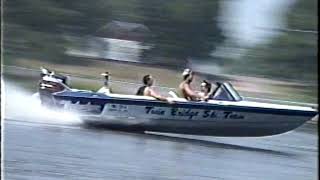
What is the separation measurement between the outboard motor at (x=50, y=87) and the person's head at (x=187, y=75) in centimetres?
43

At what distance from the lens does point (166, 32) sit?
13.1 feet

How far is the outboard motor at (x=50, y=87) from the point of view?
3.20 metres

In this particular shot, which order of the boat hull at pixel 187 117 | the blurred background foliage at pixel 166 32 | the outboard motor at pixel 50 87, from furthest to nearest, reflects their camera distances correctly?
the blurred background foliage at pixel 166 32, the boat hull at pixel 187 117, the outboard motor at pixel 50 87

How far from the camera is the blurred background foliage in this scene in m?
3.60

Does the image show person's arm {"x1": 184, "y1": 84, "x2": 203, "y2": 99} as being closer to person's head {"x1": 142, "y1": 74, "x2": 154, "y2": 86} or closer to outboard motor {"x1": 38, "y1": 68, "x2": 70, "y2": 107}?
person's head {"x1": 142, "y1": 74, "x2": 154, "y2": 86}

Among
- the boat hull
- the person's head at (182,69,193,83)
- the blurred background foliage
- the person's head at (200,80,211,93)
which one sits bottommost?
the boat hull

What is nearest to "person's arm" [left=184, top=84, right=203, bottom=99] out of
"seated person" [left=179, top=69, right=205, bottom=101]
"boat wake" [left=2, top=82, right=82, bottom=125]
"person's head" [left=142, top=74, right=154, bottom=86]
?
"seated person" [left=179, top=69, right=205, bottom=101]

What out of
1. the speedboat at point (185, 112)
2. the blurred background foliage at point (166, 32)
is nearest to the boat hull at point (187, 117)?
the speedboat at point (185, 112)

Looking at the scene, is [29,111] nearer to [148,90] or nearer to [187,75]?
[148,90]

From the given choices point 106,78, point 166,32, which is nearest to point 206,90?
point 106,78

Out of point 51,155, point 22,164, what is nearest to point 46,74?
point 51,155

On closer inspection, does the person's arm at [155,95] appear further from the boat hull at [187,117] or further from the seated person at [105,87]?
the seated person at [105,87]

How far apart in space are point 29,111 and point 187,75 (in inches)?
23.2

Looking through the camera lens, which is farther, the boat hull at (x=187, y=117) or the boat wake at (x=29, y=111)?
the boat hull at (x=187, y=117)
